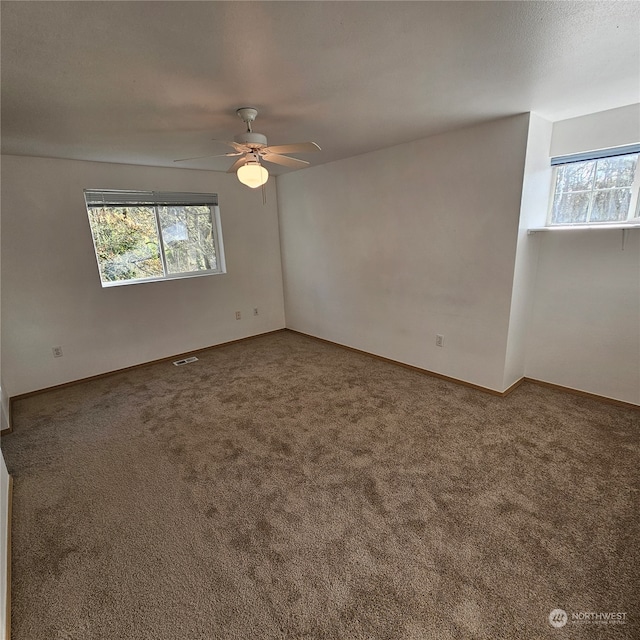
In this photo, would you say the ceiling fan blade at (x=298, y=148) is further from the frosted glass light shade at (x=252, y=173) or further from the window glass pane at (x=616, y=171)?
the window glass pane at (x=616, y=171)

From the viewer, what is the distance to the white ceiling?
4.06ft

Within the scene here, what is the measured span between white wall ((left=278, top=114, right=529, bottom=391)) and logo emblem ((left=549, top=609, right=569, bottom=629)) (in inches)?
71.1

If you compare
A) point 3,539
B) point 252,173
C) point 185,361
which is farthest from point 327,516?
point 185,361

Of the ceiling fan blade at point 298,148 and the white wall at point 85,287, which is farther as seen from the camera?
the white wall at point 85,287

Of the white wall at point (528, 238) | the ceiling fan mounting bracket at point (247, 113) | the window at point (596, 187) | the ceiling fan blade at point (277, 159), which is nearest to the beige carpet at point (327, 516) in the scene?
the white wall at point (528, 238)

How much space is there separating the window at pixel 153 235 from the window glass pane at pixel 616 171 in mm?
3809

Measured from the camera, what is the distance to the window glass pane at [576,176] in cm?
265

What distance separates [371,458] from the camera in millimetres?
2236

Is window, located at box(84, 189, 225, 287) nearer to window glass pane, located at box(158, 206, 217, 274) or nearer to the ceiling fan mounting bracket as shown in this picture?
window glass pane, located at box(158, 206, 217, 274)

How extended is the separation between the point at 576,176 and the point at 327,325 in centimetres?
292

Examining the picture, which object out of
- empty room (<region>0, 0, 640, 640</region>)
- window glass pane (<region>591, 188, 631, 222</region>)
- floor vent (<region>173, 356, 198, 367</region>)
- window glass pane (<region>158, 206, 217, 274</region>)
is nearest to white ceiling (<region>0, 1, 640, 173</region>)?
empty room (<region>0, 0, 640, 640</region>)

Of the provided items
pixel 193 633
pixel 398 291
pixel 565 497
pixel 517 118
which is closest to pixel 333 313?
pixel 398 291

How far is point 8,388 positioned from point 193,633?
3.11 metres

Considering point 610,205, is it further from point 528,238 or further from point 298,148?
point 298,148
